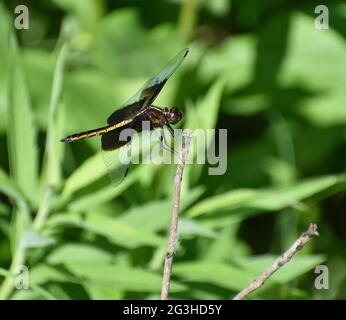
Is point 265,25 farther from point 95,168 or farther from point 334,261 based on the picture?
point 95,168

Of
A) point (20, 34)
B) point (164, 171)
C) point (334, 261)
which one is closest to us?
point (164, 171)

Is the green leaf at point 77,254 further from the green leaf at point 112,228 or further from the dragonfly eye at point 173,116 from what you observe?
the dragonfly eye at point 173,116

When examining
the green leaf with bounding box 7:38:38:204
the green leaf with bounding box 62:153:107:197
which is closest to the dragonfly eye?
the green leaf with bounding box 62:153:107:197

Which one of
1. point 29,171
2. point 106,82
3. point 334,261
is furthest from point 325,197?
point 29,171

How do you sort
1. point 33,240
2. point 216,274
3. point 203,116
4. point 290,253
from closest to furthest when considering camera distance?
point 290,253 < point 33,240 < point 216,274 < point 203,116

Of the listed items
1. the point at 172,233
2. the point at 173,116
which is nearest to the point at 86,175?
the point at 173,116

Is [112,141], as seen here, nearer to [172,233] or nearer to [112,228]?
[112,228]
